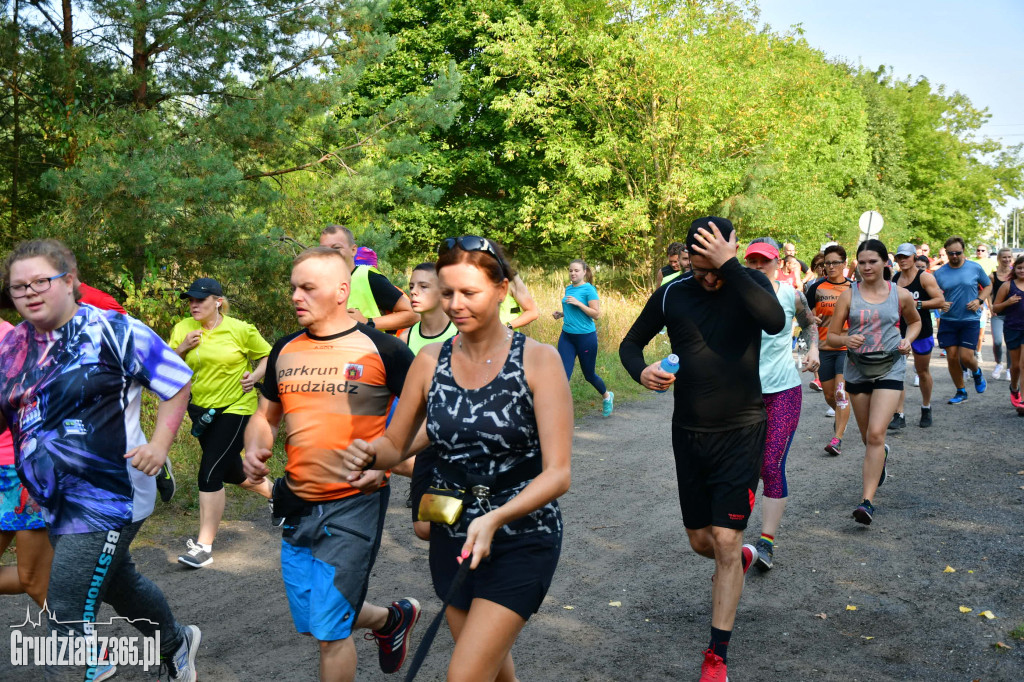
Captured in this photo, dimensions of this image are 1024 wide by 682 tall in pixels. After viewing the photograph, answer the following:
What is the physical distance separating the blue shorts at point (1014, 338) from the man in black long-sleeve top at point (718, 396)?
29.4 ft

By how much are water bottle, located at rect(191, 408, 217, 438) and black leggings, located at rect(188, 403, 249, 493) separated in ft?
0.07

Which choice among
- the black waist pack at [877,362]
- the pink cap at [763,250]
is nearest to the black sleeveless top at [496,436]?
the pink cap at [763,250]

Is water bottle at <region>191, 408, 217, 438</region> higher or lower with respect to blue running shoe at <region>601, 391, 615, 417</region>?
higher

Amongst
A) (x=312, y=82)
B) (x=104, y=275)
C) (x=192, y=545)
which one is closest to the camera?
(x=192, y=545)

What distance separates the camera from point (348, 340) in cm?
374

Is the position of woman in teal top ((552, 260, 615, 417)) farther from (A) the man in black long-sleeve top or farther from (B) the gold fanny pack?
(B) the gold fanny pack

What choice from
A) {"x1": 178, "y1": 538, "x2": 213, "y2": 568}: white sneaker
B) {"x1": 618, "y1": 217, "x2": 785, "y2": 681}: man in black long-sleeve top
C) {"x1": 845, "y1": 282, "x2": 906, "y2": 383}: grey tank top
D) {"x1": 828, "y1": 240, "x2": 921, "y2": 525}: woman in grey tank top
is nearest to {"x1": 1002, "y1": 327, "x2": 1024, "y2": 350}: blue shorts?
{"x1": 828, "y1": 240, "x2": 921, "y2": 525}: woman in grey tank top

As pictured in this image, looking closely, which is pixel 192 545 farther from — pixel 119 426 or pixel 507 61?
pixel 507 61

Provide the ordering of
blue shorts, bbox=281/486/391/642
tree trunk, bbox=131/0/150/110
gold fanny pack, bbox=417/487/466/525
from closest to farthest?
1. gold fanny pack, bbox=417/487/466/525
2. blue shorts, bbox=281/486/391/642
3. tree trunk, bbox=131/0/150/110

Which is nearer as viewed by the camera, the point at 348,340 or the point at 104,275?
the point at 348,340

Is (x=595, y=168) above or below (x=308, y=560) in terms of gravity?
above

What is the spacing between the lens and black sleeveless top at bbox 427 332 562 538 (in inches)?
116

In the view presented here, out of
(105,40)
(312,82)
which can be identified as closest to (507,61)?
(312,82)

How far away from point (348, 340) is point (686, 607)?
115 inches
